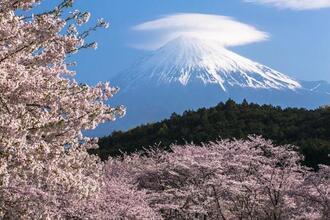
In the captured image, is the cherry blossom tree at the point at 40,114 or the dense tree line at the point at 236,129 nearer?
the cherry blossom tree at the point at 40,114

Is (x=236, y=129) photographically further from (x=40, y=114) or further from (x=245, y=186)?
(x=40, y=114)

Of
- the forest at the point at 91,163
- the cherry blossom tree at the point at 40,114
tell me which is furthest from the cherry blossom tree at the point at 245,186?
the cherry blossom tree at the point at 40,114

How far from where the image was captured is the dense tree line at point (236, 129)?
150 feet

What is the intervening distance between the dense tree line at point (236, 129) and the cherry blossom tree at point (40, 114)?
31.7m

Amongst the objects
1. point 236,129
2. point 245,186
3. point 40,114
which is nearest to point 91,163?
point 40,114

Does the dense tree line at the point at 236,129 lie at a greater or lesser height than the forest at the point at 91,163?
greater

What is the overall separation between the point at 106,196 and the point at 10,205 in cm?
1099

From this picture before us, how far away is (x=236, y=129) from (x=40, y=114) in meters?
41.9

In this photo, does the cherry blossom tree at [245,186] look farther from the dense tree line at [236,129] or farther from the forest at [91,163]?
the dense tree line at [236,129]

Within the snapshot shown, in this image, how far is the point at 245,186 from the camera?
23.7m

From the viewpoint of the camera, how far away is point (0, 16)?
31.1ft

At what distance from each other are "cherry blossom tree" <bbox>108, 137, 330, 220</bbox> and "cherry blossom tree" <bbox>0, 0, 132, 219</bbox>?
37.3ft

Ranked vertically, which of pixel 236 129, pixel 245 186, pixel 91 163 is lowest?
pixel 91 163

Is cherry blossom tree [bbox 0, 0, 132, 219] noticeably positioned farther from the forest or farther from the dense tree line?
the dense tree line
